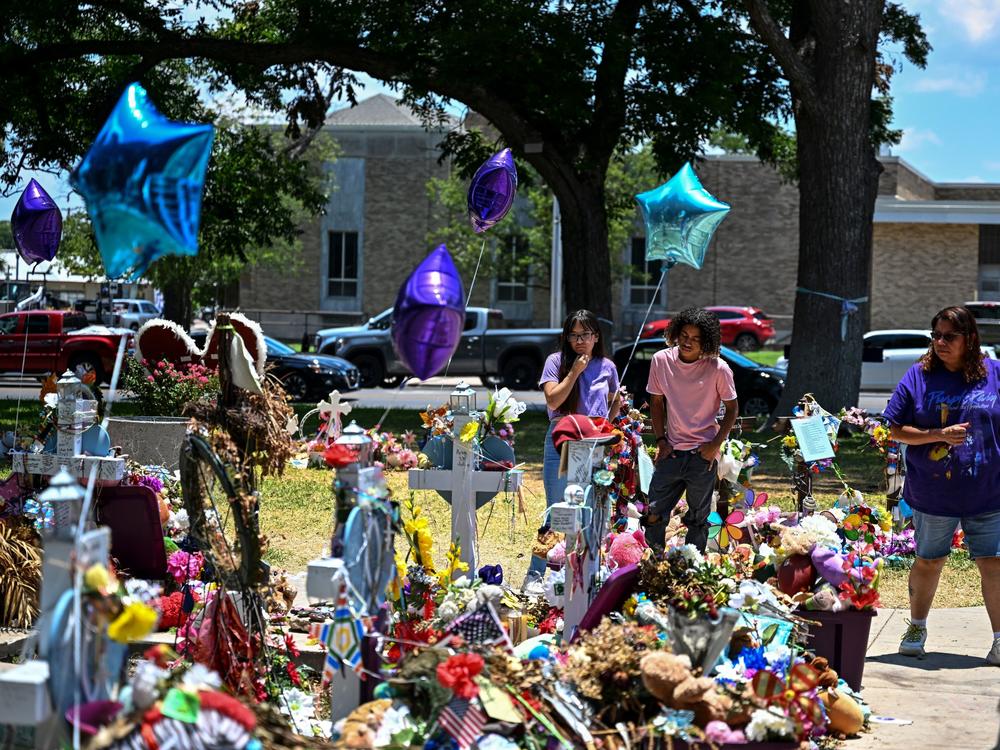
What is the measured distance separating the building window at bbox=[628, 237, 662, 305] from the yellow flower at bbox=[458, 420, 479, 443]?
113ft

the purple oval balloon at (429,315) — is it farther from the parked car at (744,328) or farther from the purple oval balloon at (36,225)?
the parked car at (744,328)

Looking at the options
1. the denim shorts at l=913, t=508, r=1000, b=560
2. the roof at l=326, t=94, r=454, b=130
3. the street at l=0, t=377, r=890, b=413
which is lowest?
the street at l=0, t=377, r=890, b=413

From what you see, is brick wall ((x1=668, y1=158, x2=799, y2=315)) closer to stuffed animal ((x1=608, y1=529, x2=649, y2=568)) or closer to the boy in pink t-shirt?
the boy in pink t-shirt

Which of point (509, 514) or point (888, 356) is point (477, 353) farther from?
point (509, 514)

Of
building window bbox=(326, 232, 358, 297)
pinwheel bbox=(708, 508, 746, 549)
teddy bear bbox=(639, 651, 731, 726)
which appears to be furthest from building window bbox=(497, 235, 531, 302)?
teddy bear bbox=(639, 651, 731, 726)

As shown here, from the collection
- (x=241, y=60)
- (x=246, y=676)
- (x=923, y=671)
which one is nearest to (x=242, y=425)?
(x=246, y=676)

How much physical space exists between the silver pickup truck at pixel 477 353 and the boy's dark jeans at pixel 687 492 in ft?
59.7

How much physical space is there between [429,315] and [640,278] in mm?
38190

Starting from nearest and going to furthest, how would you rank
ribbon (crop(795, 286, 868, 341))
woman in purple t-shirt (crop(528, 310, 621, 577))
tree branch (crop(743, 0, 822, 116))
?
1. woman in purple t-shirt (crop(528, 310, 621, 577))
2. tree branch (crop(743, 0, 822, 116))
3. ribbon (crop(795, 286, 868, 341))

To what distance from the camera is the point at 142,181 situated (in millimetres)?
3814

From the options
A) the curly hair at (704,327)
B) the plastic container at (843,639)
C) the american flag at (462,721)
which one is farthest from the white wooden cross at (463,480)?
the american flag at (462,721)

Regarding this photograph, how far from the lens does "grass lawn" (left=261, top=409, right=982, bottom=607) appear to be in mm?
8047

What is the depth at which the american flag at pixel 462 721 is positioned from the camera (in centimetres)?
384

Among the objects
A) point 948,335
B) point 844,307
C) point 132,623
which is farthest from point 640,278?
point 132,623
